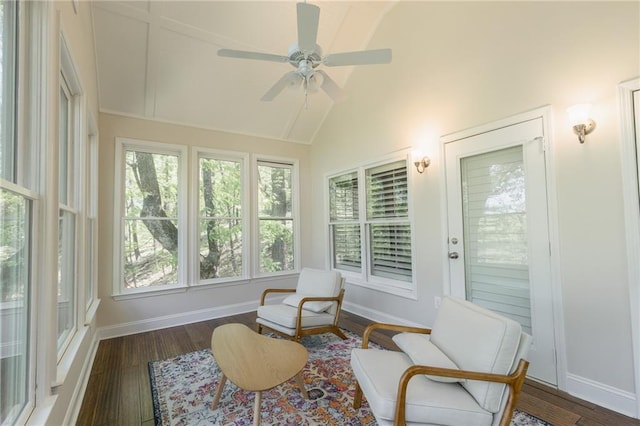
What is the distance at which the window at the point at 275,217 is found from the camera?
483 cm

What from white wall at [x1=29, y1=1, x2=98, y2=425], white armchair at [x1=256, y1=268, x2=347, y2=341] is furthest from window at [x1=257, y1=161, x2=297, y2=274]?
white wall at [x1=29, y1=1, x2=98, y2=425]

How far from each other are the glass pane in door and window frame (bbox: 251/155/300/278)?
9.19 feet

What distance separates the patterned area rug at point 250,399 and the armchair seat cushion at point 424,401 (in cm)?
52

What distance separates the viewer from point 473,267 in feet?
9.82

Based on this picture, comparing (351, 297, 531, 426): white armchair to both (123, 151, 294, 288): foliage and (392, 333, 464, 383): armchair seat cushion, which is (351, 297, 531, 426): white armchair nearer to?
(392, 333, 464, 383): armchair seat cushion

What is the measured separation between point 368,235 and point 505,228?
1.84 meters

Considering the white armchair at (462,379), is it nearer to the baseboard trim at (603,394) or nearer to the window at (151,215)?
the baseboard trim at (603,394)

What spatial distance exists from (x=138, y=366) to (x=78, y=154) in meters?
1.99

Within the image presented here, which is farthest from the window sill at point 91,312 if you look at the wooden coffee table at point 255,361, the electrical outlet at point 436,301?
the electrical outlet at point 436,301

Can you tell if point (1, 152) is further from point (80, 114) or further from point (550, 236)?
point (550, 236)

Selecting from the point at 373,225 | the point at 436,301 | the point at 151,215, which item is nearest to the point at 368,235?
the point at 373,225

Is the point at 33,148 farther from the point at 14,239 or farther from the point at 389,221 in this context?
the point at 389,221

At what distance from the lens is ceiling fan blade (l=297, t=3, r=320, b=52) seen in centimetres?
186

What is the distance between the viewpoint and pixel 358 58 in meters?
2.30
